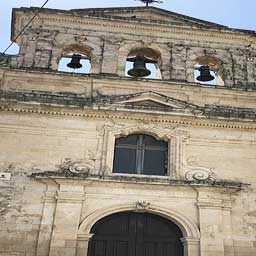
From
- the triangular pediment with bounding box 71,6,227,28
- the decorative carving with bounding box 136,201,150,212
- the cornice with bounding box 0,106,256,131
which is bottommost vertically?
the decorative carving with bounding box 136,201,150,212

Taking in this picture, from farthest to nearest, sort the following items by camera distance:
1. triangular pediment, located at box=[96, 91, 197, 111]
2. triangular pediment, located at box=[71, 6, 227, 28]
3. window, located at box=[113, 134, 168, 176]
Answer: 1. triangular pediment, located at box=[71, 6, 227, 28]
2. triangular pediment, located at box=[96, 91, 197, 111]
3. window, located at box=[113, 134, 168, 176]

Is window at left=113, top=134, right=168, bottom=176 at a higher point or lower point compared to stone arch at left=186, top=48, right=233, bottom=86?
lower

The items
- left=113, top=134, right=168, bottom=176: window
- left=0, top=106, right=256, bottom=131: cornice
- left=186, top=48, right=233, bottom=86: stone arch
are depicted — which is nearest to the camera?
left=113, top=134, right=168, bottom=176: window

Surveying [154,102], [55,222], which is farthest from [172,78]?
[55,222]

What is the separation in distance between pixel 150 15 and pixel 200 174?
5.47 m

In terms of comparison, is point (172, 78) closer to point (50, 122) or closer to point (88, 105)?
point (88, 105)

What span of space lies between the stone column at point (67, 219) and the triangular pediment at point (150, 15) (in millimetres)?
5667

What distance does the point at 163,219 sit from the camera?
1037 centimetres

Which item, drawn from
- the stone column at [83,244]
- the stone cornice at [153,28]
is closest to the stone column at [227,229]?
the stone column at [83,244]

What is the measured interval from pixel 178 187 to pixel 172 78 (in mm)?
3295

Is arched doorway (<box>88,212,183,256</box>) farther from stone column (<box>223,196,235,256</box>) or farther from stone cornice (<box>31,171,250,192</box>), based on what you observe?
stone column (<box>223,196,235,256</box>)

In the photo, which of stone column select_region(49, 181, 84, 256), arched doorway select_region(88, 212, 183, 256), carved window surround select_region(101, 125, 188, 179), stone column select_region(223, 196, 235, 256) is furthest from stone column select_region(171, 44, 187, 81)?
stone column select_region(49, 181, 84, 256)

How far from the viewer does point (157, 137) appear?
1109 cm

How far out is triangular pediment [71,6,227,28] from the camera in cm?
1301
